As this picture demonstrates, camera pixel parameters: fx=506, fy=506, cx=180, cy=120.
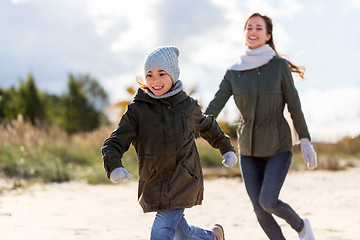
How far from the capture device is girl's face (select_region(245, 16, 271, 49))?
162 inches

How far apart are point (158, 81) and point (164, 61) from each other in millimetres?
139

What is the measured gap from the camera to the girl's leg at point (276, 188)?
3.80 m

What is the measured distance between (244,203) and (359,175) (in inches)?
202

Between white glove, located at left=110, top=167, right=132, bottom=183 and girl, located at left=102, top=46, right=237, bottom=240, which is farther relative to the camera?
girl, located at left=102, top=46, right=237, bottom=240

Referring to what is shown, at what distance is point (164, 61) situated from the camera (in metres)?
3.21

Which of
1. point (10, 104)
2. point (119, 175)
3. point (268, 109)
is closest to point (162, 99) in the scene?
point (119, 175)

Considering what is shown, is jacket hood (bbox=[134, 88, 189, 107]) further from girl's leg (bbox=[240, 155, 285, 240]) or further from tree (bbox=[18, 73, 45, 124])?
tree (bbox=[18, 73, 45, 124])

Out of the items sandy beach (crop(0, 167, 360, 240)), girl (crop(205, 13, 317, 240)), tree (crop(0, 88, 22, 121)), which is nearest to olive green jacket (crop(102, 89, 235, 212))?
girl (crop(205, 13, 317, 240))

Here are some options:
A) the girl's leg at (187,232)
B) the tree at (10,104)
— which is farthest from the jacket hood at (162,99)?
the tree at (10,104)

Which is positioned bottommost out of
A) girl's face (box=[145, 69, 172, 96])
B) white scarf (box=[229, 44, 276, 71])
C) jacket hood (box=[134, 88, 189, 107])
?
jacket hood (box=[134, 88, 189, 107])

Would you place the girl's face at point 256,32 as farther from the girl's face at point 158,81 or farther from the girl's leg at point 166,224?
the girl's leg at point 166,224

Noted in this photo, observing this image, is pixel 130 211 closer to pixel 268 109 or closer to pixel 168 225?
pixel 268 109

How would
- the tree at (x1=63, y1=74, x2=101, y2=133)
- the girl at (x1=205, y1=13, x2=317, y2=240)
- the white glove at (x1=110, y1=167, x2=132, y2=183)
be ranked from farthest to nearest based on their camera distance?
the tree at (x1=63, y1=74, x2=101, y2=133), the girl at (x1=205, y1=13, x2=317, y2=240), the white glove at (x1=110, y1=167, x2=132, y2=183)

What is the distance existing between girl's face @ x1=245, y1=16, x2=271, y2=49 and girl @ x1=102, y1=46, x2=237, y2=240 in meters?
1.14
